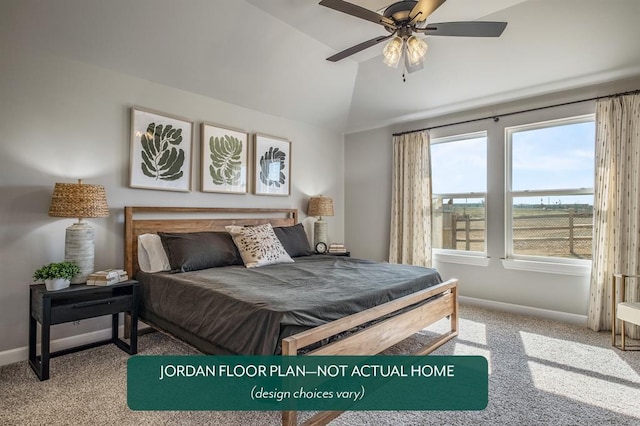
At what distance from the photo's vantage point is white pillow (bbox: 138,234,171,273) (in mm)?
3133

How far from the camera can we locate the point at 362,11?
216cm

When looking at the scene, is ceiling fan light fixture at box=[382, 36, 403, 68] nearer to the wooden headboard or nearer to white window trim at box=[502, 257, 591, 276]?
the wooden headboard

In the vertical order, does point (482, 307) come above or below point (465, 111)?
below

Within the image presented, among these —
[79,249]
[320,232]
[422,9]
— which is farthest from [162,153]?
[422,9]

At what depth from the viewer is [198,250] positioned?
316 centimetres

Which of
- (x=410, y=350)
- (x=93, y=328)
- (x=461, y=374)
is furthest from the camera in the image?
(x=93, y=328)

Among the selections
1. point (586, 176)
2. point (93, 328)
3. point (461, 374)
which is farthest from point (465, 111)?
point (93, 328)

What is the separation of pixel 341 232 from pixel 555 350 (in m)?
3.37

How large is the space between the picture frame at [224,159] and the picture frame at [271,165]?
0.15 m

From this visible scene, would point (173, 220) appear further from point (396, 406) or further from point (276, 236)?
point (396, 406)

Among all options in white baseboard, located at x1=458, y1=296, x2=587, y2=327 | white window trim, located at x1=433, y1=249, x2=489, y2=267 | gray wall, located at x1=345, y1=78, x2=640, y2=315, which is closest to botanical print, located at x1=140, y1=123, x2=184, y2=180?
gray wall, located at x1=345, y1=78, x2=640, y2=315

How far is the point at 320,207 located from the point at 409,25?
9.41 feet

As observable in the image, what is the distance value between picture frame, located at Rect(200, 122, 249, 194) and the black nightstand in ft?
4.81

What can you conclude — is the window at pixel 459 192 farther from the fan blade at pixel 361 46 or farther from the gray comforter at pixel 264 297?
the fan blade at pixel 361 46
